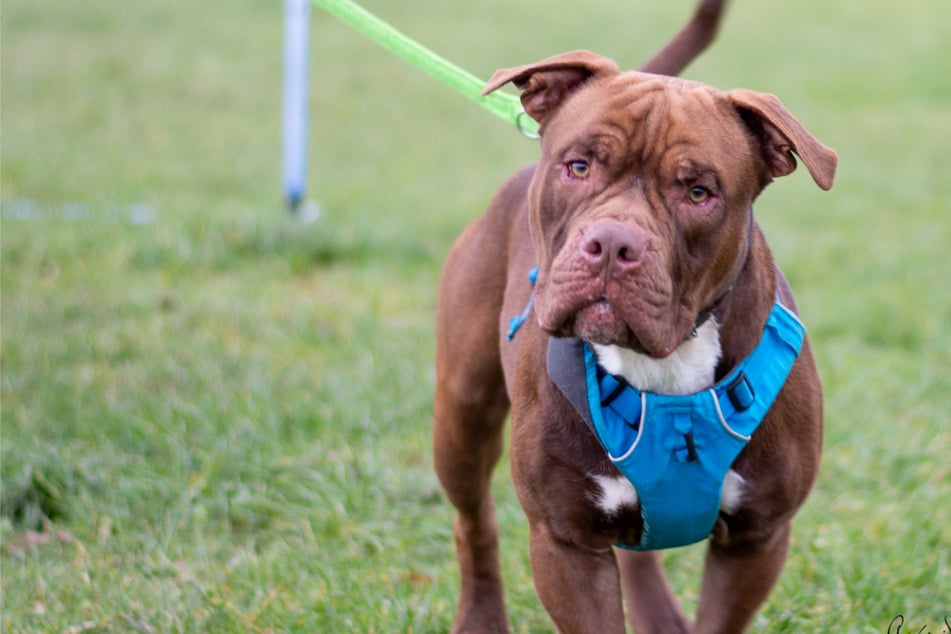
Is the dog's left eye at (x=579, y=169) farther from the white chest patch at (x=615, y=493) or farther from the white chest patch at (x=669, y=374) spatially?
the white chest patch at (x=615, y=493)

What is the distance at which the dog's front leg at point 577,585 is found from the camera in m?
3.01

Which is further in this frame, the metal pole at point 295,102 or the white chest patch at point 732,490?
the metal pole at point 295,102

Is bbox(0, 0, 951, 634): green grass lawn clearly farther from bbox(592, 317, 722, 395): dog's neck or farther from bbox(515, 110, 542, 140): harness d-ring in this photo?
bbox(515, 110, 542, 140): harness d-ring

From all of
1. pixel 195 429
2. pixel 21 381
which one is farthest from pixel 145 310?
pixel 195 429

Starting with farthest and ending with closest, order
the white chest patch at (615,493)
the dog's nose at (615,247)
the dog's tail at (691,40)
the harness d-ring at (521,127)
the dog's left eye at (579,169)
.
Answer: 1. the dog's tail at (691,40)
2. the harness d-ring at (521,127)
3. the white chest patch at (615,493)
4. the dog's left eye at (579,169)
5. the dog's nose at (615,247)

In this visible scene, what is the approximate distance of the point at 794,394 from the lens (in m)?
3.06

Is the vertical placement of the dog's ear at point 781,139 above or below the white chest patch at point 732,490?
above

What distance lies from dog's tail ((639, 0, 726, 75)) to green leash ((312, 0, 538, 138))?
44 centimetres

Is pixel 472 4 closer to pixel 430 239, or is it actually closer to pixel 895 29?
pixel 895 29

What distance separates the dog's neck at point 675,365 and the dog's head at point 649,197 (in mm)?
134

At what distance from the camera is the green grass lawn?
4062 mm

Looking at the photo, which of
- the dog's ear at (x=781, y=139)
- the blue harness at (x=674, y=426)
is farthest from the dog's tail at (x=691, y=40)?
the blue harness at (x=674, y=426)

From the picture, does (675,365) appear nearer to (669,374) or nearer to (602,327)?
(669,374)

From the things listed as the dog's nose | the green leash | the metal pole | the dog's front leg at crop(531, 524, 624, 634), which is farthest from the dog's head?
the metal pole
